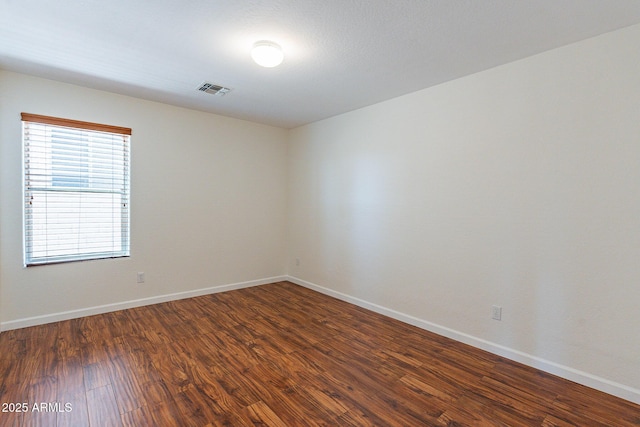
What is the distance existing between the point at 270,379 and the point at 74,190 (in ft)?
9.68

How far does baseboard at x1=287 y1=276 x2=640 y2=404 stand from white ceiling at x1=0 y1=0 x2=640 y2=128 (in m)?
2.45

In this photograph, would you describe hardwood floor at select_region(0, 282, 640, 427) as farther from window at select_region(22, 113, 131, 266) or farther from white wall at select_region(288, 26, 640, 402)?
window at select_region(22, 113, 131, 266)

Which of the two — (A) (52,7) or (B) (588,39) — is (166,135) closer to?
(A) (52,7)

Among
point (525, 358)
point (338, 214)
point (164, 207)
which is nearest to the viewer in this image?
point (525, 358)

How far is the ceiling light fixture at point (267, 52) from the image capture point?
2.31 meters

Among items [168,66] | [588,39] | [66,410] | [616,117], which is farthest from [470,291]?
[168,66]

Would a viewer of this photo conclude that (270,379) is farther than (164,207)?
No

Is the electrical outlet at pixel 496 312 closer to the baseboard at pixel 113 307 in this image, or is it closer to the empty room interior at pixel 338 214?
the empty room interior at pixel 338 214

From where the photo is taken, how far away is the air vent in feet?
10.5

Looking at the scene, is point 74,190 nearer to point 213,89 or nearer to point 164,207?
point 164,207

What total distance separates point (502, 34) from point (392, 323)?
2811mm

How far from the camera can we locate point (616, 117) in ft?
6.91

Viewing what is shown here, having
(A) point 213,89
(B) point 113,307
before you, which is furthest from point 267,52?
(B) point 113,307

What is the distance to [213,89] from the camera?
10.9ft
